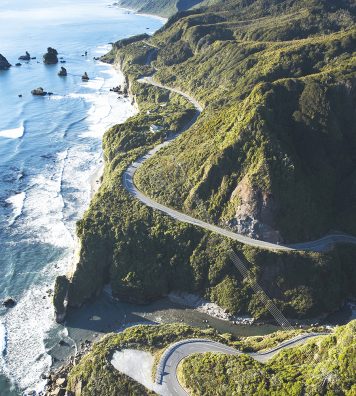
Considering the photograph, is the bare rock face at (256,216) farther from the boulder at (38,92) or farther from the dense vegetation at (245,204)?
the boulder at (38,92)

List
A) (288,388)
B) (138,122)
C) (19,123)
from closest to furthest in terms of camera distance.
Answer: (288,388) → (138,122) → (19,123)

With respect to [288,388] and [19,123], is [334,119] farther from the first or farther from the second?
[19,123]

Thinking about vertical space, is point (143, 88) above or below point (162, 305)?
above

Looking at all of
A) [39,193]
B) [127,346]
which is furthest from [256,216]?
[39,193]

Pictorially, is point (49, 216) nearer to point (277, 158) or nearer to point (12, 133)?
point (277, 158)

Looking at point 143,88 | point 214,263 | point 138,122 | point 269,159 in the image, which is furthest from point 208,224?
point 143,88

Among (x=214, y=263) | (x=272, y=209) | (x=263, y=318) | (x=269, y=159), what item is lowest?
(x=263, y=318)

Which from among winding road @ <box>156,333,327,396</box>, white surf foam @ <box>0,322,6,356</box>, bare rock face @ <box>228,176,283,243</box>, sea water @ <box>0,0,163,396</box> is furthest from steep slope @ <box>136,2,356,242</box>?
white surf foam @ <box>0,322,6,356</box>

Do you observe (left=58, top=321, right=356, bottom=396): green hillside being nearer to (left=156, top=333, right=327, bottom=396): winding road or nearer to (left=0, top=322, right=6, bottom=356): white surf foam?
(left=156, top=333, right=327, bottom=396): winding road
